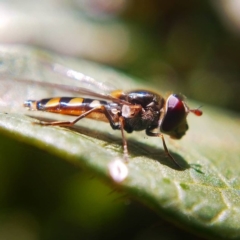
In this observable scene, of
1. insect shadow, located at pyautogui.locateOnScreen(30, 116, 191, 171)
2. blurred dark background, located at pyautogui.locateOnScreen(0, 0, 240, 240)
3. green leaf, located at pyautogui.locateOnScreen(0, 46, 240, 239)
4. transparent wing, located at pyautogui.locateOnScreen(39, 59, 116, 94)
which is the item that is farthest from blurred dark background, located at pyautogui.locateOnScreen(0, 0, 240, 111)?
insect shadow, located at pyautogui.locateOnScreen(30, 116, 191, 171)

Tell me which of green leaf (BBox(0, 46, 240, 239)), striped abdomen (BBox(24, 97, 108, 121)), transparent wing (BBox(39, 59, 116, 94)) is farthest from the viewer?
transparent wing (BBox(39, 59, 116, 94))

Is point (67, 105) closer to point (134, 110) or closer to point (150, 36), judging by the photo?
point (134, 110)

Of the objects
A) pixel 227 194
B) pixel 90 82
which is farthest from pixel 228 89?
pixel 227 194

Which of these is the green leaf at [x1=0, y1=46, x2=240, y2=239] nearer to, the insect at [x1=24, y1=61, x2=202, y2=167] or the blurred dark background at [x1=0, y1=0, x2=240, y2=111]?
the insect at [x1=24, y1=61, x2=202, y2=167]

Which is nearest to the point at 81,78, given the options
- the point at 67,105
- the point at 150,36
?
the point at 67,105

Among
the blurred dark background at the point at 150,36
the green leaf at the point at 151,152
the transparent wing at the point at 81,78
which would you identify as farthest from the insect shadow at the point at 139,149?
the blurred dark background at the point at 150,36

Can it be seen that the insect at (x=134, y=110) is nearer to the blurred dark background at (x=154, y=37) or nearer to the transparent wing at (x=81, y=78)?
the transparent wing at (x=81, y=78)

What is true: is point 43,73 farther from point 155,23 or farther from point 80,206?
point 155,23
